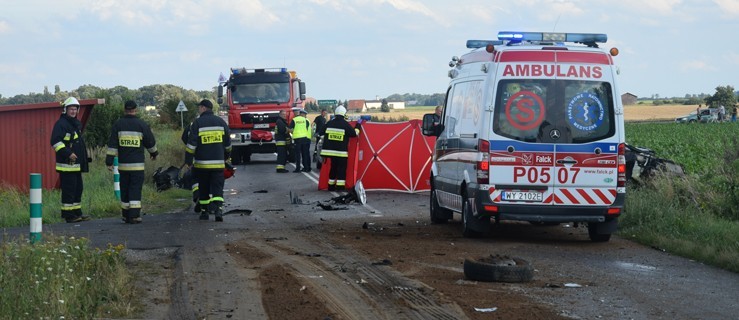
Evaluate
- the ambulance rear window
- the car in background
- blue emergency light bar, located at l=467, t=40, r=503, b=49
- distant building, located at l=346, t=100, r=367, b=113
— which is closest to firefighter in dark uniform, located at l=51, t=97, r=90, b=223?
blue emergency light bar, located at l=467, t=40, r=503, b=49

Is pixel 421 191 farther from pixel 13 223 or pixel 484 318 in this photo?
pixel 484 318

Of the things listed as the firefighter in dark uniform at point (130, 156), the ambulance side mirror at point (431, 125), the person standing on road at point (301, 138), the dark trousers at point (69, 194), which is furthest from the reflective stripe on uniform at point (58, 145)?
the person standing on road at point (301, 138)

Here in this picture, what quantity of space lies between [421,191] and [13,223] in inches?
341

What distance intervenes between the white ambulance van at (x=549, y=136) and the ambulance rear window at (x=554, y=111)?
0.01m

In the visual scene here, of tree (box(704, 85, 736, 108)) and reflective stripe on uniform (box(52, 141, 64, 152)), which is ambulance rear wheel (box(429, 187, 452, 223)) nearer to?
reflective stripe on uniform (box(52, 141, 64, 152))

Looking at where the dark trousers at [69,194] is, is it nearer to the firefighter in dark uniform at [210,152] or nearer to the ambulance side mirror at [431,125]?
the firefighter in dark uniform at [210,152]

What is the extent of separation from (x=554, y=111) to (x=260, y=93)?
22.9 m

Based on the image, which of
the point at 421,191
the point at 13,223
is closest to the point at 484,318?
the point at 13,223

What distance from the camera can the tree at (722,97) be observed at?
11589 cm

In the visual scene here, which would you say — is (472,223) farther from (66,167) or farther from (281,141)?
(281,141)

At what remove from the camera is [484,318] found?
25.9 feet

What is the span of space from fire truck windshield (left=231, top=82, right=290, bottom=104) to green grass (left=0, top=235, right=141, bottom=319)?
81.7 ft

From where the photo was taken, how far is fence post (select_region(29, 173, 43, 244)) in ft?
39.0

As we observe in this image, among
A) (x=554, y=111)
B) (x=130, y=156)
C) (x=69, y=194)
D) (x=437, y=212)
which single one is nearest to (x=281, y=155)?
(x=69, y=194)
